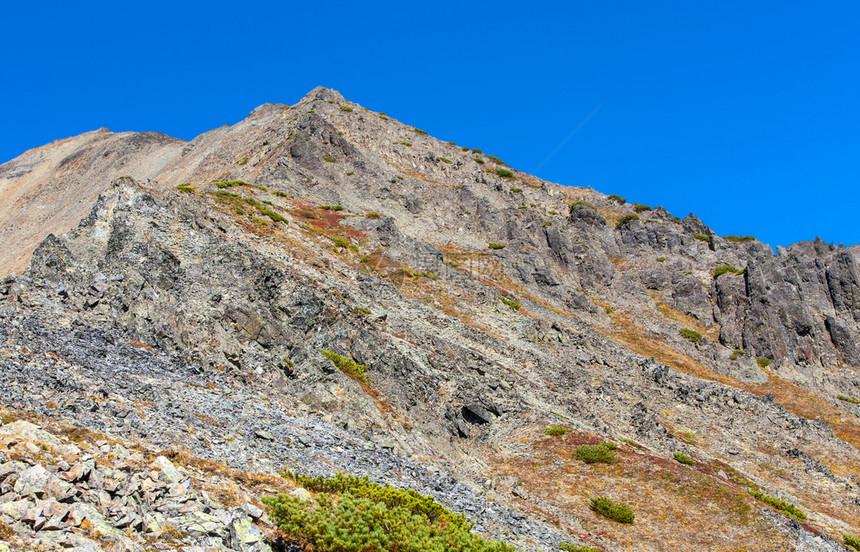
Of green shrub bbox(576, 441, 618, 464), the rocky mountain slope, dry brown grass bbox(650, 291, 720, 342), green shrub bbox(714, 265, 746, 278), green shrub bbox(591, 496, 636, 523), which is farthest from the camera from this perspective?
green shrub bbox(714, 265, 746, 278)

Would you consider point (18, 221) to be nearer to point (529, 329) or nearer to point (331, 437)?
point (529, 329)

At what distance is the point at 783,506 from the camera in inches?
930

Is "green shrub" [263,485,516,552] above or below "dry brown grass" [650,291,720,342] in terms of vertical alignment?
below

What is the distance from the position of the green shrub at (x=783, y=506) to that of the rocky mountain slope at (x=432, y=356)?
0.35 m

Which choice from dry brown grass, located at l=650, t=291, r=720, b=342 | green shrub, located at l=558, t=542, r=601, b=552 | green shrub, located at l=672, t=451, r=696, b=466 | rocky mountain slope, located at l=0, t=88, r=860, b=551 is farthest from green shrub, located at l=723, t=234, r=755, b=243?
green shrub, located at l=558, t=542, r=601, b=552

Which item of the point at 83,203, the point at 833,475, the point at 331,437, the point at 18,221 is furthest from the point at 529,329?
the point at 18,221

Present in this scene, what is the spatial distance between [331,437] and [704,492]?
14.1m

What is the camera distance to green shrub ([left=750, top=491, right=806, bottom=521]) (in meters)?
23.2

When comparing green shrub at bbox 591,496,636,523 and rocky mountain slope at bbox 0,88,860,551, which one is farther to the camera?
green shrub at bbox 591,496,636,523

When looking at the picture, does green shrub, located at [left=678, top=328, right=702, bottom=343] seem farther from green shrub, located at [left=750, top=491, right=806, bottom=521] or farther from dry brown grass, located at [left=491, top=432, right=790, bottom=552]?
→ green shrub, located at [left=750, top=491, right=806, bottom=521]

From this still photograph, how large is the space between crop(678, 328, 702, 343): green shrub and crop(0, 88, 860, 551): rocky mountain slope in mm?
408

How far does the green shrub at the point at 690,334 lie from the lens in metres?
51.4

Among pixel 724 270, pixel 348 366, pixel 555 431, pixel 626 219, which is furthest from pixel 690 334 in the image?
pixel 348 366

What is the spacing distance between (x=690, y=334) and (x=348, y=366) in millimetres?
37606
